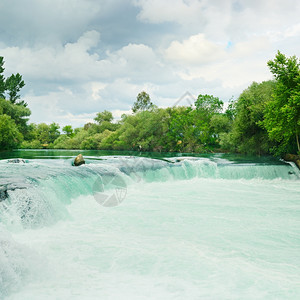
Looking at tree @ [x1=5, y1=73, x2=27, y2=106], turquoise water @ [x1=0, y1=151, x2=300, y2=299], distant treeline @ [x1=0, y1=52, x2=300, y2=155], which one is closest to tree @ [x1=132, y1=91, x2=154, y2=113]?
distant treeline @ [x1=0, y1=52, x2=300, y2=155]

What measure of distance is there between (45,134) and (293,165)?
71.6 metres

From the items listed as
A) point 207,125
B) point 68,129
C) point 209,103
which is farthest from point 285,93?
point 68,129

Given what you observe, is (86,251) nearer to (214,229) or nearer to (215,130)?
(214,229)

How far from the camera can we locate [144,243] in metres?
5.04

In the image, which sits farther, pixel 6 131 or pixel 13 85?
pixel 13 85

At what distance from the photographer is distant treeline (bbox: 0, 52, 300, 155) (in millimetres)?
14211

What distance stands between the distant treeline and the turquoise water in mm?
6028

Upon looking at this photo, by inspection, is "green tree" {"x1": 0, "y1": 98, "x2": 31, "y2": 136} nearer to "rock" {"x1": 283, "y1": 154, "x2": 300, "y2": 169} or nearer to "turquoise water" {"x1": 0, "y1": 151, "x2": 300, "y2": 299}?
"turquoise water" {"x1": 0, "y1": 151, "x2": 300, "y2": 299}

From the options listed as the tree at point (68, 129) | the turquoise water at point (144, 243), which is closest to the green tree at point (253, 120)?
the turquoise water at point (144, 243)

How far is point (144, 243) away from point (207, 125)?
3458 cm

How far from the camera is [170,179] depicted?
45.4 ft

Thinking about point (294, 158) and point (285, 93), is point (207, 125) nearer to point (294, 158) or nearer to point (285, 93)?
point (294, 158)

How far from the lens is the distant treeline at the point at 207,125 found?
46.6 feet

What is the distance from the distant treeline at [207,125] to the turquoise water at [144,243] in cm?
603
